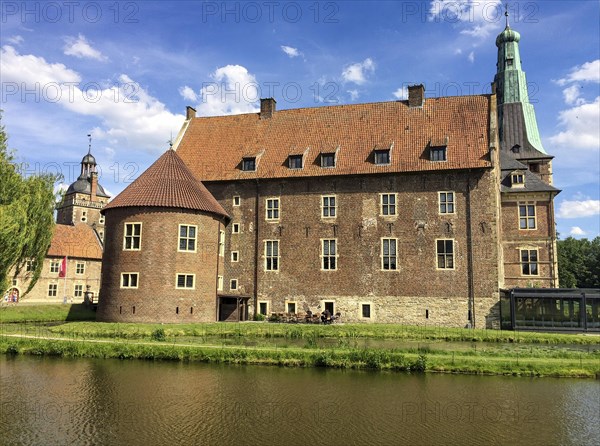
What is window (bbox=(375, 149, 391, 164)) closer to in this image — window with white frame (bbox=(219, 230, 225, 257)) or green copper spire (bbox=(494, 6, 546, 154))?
window with white frame (bbox=(219, 230, 225, 257))

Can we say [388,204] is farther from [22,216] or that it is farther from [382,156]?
[22,216]

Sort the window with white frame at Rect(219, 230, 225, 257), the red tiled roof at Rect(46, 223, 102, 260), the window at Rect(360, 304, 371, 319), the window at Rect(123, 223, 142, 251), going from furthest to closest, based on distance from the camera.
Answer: the red tiled roof at Rect(46, 223, 102, 260) → the window with white frame at Rect(219, 230, 225, 257) → the window at Rect(360, 304, 371, 319) → the window at Rect(123, 223, 142, 251)

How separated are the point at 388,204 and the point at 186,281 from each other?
13138 millimetres

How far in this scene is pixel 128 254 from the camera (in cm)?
2838

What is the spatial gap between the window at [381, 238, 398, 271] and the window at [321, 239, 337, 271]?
302 centimetres

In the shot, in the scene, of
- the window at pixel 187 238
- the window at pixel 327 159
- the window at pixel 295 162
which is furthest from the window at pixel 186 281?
the window at pixel 327 159

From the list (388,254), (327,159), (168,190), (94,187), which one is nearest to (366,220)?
(388,254)

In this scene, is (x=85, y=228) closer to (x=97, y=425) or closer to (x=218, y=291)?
(x=218, y=291)

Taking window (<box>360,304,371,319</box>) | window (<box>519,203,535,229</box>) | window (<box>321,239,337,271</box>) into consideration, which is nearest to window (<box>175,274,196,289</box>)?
window (<box>321,239,337,271</box>)

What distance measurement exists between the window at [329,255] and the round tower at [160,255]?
6780mm

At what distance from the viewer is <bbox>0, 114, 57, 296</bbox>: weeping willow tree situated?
26.2 meters

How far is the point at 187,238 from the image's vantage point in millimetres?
29000

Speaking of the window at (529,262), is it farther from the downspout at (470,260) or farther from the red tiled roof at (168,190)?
the red tiled roof at (168,190)

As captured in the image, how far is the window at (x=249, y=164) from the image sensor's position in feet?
111
